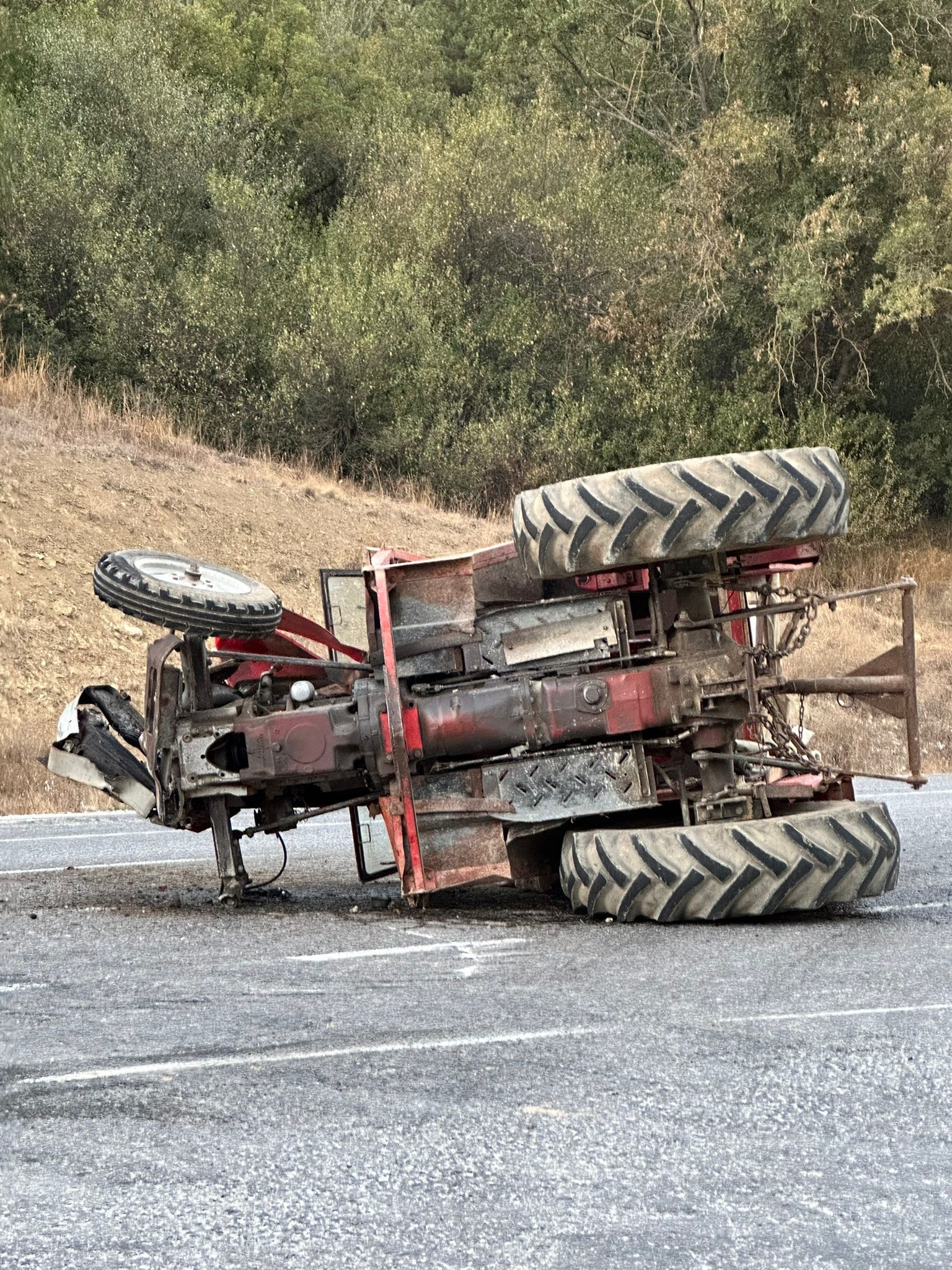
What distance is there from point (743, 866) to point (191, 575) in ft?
8.99

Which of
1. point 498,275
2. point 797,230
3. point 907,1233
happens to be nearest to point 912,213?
point 797,230

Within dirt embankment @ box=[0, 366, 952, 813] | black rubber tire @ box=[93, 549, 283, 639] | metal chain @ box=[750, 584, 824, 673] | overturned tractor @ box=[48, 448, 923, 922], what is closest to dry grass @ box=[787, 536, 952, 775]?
dirt embankment @ box=[0, 366, 952, 813]

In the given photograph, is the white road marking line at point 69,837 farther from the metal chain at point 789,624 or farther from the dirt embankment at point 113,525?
the metal chain at point 789,624

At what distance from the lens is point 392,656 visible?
686 cm

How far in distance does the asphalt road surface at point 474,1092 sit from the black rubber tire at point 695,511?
1.53 metres

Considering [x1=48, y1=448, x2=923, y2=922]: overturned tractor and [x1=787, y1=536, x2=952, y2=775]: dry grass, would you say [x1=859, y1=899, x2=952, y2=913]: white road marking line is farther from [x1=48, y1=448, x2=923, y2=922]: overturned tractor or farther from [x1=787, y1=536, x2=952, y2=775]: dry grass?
[x1=787, y1=536, x2=952, y2=775]: dry grass

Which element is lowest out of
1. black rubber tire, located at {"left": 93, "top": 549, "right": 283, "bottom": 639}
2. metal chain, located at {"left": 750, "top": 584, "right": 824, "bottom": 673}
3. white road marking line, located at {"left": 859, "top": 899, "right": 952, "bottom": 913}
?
white road marking line, located at {"left": 859, "top": 899, "right": 952, "bottom": 913}

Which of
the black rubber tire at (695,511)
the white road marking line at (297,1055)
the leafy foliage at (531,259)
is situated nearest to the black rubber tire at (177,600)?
the black rubber tire at (695,511)

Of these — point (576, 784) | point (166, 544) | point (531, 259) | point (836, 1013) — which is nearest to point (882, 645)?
point (166, 544)

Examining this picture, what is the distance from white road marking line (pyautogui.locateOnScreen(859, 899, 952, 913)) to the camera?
706 cm

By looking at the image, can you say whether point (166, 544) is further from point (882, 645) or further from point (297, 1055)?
point (297, 1055)

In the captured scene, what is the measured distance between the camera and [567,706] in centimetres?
677

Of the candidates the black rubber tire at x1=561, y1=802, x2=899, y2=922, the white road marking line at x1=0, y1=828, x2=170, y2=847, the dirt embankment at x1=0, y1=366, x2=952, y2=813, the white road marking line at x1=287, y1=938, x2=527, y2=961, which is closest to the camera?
the white road marking line at x1=287, y1=938, x2=527, y2=961

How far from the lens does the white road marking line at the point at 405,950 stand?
241 inches
